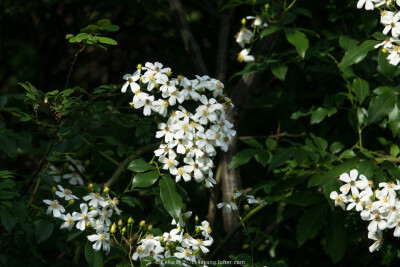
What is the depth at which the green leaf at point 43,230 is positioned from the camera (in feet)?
6.00

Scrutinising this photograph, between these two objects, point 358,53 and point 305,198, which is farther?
point 305,198

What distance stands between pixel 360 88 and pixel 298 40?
31 cm

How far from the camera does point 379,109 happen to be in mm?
2014

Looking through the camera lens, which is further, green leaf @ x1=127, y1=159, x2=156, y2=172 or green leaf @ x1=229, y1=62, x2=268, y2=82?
green leaf @ x1=229, y1=62, x2=268, y2=82

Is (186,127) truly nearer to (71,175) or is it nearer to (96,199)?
(96,199)

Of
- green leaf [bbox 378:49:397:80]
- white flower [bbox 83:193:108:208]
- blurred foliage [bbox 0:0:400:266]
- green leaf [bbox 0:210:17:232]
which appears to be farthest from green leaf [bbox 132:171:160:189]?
green leaf [bbox 378:49:397:80]

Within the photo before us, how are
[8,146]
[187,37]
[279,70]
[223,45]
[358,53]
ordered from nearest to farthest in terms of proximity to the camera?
[358,53] < [8,146] < [279,70] < [187,37] < [223,45]

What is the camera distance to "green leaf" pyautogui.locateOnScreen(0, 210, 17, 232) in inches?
71.2

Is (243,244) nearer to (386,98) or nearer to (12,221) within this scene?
(386,98)

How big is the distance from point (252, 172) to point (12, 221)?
1.41 meters

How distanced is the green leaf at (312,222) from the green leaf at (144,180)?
716 millimetres

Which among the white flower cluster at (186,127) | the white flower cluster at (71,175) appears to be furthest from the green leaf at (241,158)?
the white flower cluster at (71,175)

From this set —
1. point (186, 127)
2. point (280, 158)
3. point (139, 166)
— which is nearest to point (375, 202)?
point (280, 158)

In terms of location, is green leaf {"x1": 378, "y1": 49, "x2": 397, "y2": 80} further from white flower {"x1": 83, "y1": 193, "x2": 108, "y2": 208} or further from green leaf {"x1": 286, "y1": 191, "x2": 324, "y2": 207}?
white flower {"x1": 83, "y1": 193, "x2": 108, "y2": 208}
